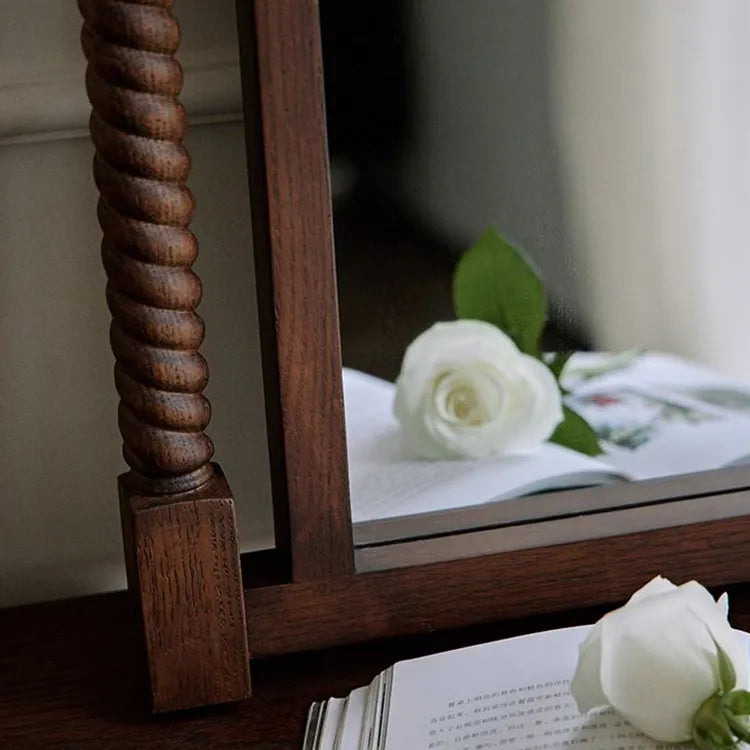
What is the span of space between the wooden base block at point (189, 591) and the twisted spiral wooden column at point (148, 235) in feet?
0.04

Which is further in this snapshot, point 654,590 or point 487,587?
point 487,587

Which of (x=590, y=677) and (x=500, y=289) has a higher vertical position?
(x=500, y=289)

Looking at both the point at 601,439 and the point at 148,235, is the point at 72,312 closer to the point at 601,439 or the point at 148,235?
the point at 148,235

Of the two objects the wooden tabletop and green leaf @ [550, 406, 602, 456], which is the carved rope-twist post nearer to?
the wooden tabletop

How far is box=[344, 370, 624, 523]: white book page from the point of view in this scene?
60 centimetres

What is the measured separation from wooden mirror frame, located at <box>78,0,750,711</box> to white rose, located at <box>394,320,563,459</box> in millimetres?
39

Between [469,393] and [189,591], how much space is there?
0.16m

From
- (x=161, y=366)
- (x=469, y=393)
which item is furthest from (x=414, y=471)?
(x=161, y=366)

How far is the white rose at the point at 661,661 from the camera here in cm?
47

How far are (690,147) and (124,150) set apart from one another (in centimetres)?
28

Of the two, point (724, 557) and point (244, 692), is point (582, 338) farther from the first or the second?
point (244, 692)

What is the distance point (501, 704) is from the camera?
53 centimetres

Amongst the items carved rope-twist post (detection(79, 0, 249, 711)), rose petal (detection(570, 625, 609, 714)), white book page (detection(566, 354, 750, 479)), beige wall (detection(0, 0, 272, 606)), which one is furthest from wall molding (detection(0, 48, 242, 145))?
rose petal (detection(570, 625, 609, 714))

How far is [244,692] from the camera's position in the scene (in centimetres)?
58
